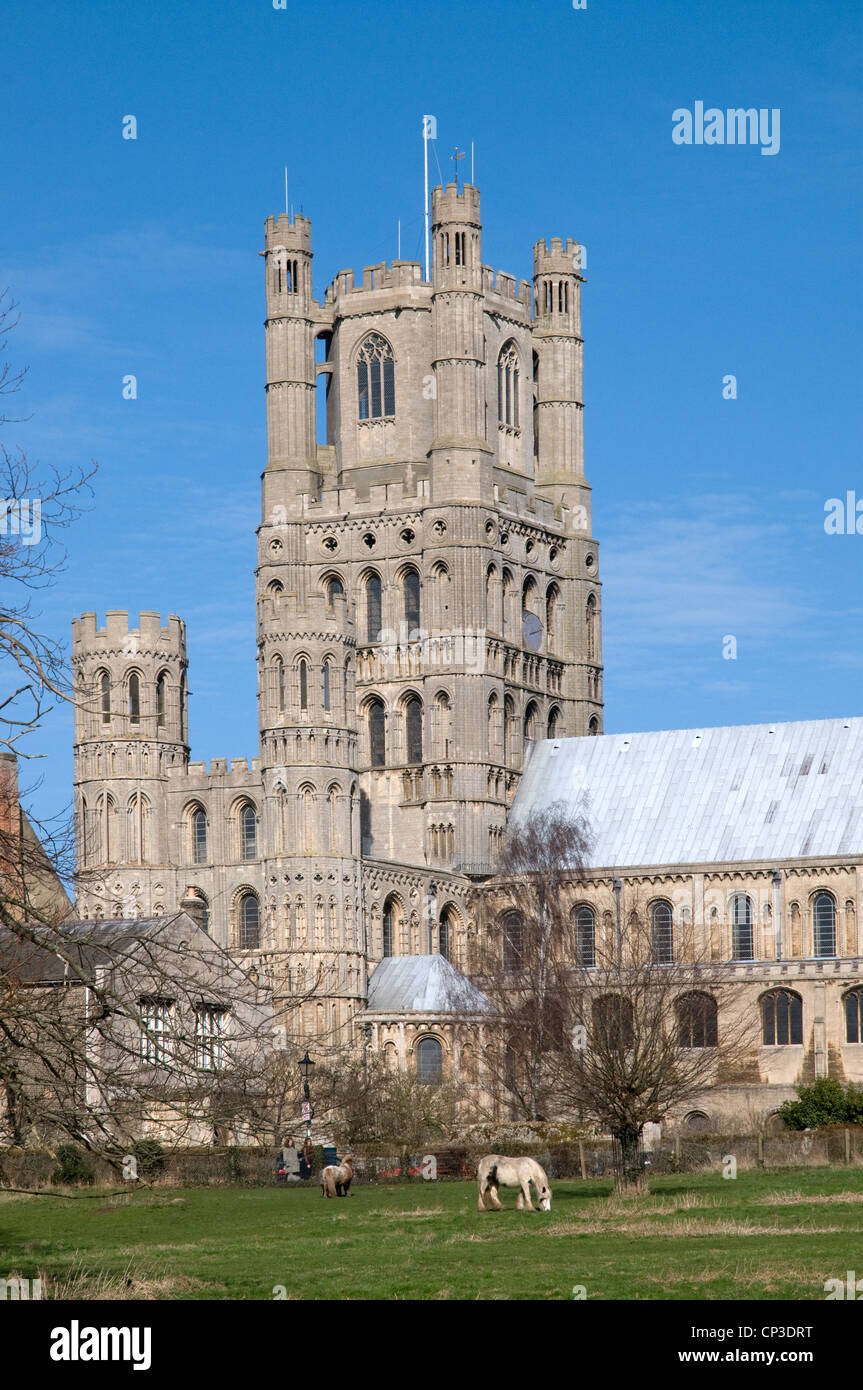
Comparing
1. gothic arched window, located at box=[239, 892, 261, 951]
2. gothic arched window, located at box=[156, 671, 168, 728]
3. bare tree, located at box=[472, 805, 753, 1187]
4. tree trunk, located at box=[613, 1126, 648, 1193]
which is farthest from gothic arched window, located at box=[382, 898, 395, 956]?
tree trunk, located at box=[613, 1126, 648, 1193]

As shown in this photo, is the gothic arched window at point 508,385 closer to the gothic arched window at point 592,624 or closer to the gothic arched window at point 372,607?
the gothic arched window at point 592,624

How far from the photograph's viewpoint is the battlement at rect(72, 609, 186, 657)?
91.8 meters

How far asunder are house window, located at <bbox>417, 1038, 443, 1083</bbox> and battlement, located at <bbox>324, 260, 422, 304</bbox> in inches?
1339

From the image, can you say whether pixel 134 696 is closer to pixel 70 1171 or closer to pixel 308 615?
pixel 308 615

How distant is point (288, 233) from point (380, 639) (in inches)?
718

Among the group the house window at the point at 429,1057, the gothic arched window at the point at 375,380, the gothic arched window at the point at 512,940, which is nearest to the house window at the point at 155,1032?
the house window at the point at 429,1057

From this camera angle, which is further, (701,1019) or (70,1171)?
(701,1019)

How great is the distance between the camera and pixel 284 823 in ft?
288

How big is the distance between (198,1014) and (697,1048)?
64.2 meters

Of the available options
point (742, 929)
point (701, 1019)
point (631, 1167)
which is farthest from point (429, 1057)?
point (631, 1167)

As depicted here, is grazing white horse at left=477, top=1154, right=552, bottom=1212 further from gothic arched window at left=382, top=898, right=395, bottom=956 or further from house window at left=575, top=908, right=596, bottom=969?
house window at left=575, top=908, right=596, bottom=969

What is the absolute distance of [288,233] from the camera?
340ft
